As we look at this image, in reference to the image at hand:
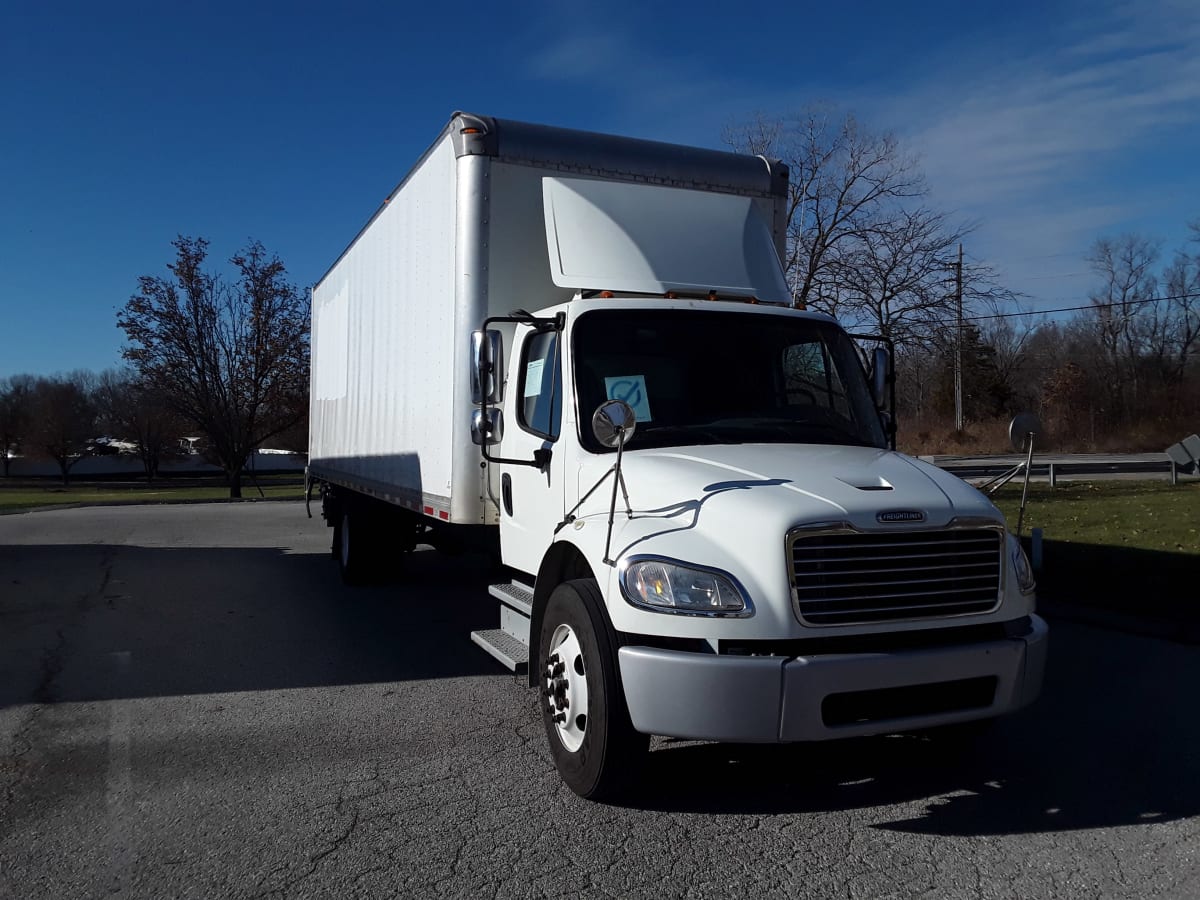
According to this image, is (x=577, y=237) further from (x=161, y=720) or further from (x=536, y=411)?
(x=161, y=720)

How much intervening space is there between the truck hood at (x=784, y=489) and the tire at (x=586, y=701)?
47 centimetres

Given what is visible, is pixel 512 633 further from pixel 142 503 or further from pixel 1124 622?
pixel 142 503

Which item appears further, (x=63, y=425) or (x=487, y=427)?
(x=63, y=425)

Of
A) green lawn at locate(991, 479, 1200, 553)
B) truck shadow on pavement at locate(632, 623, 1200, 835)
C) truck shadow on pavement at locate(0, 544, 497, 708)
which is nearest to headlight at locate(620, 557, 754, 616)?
truck shadow on pavement at locate(632, 623, 1200, 835)

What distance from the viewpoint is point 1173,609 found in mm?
8375

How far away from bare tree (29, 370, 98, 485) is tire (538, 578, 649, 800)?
7698 centimetres

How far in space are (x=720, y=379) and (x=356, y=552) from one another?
6.35 m

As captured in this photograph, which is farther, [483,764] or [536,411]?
[536,411]

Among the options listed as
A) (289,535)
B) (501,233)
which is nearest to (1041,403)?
(289,535)

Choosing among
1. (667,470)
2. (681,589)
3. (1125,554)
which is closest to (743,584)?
(681,589)

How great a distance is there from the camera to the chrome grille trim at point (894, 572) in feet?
13.3

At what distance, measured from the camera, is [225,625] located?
9016 millimetres

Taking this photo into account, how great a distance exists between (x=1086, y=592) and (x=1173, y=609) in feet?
3.14

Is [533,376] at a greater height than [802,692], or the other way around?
[533,376]
